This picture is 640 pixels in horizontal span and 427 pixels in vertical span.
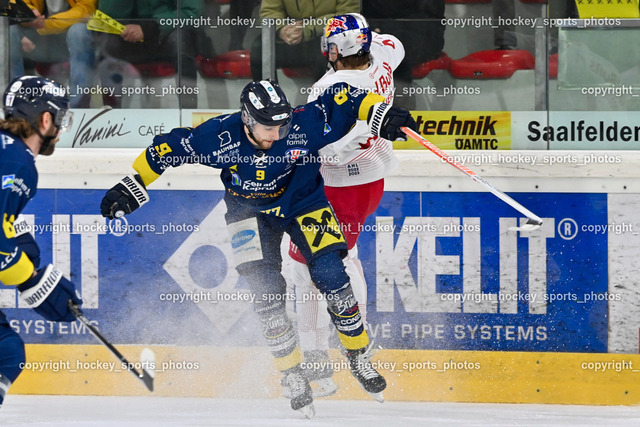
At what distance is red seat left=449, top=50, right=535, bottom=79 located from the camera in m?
6.08

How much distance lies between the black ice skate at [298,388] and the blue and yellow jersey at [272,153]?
0.83m

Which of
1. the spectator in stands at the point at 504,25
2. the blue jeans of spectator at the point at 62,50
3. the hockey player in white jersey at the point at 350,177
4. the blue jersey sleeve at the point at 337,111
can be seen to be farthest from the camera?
the blue jeans of spectator at the point at 62,50

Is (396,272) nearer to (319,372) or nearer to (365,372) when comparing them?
(319,372)

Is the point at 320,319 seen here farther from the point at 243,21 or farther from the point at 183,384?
the point at 243,21

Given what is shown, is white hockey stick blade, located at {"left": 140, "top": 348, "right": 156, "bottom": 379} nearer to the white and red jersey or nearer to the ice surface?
the ice surface

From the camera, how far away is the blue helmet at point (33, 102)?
441cm

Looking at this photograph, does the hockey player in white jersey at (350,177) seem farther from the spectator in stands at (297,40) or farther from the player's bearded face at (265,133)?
the player's bearded face at (265,133)

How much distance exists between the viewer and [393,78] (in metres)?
6.12

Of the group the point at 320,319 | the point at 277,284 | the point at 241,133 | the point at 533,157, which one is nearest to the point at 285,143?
the point at 241,133

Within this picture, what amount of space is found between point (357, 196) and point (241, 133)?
98 cm

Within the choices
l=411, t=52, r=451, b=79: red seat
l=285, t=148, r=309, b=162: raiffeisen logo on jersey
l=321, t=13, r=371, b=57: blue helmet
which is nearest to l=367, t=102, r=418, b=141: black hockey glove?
l=285, t=148, r=309, b=162: raiffeisen logo on jersey

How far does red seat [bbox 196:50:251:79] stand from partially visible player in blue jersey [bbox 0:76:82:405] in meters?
1.77

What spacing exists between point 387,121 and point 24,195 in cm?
182

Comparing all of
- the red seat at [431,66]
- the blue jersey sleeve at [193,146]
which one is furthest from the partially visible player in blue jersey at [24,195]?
the red seat at [431,66]
